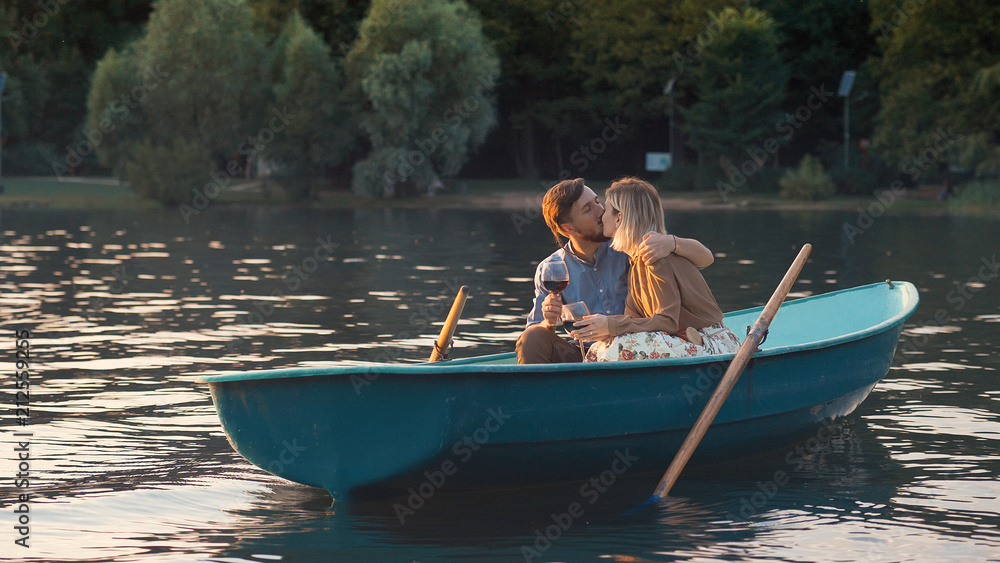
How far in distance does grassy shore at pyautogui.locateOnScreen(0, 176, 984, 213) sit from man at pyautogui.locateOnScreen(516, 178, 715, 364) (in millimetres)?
31457

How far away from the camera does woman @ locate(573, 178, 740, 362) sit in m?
6.79

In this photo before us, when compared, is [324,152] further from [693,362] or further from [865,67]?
[693,362]

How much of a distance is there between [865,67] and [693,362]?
4348 centimetres

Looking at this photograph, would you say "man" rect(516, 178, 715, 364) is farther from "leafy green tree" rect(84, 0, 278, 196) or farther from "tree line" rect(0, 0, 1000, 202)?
"leafy green tree" rect(84, 0, 278, 196)

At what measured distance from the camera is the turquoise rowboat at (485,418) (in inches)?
238

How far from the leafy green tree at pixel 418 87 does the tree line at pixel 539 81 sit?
0.06 metres

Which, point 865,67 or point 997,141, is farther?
point 865,67

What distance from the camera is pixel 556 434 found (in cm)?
651

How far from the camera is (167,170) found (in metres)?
40.8

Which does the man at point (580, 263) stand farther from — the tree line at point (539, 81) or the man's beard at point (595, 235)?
the tree line at point (539, 81)

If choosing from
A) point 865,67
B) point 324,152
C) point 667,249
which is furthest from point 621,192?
point 865,67

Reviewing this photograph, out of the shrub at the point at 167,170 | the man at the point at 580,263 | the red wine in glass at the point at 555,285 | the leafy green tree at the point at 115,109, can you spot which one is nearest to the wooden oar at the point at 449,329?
the man at the point at 580,263

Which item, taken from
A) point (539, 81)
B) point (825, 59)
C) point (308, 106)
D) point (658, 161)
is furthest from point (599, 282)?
point (539, 81)

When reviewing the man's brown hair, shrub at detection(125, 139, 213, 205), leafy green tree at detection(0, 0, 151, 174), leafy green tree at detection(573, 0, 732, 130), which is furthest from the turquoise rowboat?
leafy green tree at detection(0, 0, 151, 174)
